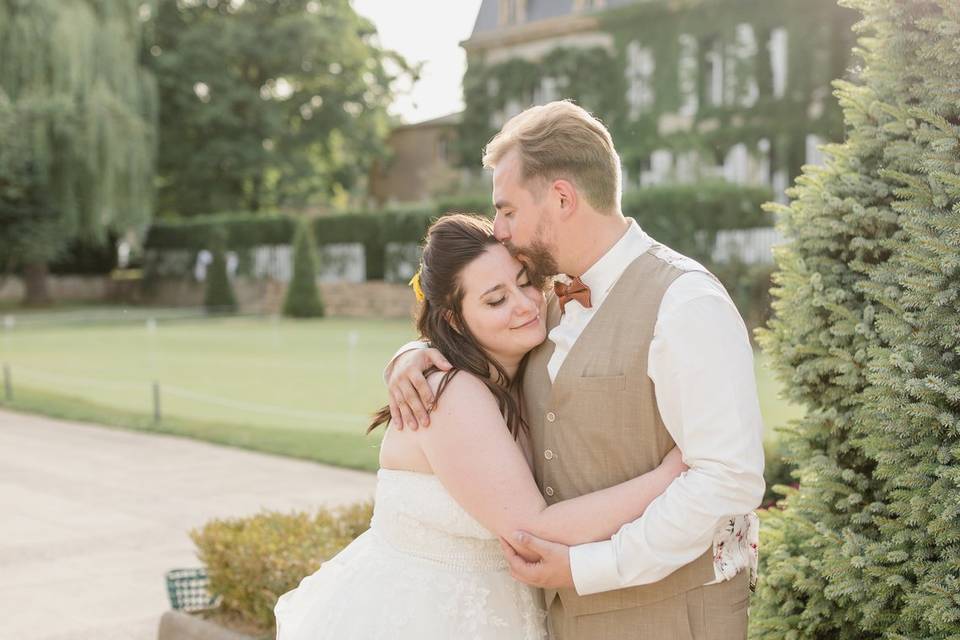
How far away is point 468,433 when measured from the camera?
238cm

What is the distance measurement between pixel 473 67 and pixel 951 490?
36145 mm

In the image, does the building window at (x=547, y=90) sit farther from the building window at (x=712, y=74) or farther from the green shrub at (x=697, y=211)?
the green shrub at (x=697, y=211)

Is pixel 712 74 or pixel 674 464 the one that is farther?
pixel 712 74

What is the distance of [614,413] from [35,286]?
37.6 m

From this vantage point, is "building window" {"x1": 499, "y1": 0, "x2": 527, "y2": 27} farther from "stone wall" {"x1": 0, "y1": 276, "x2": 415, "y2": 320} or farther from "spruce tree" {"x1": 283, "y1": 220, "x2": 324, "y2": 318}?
"spruce tree" {"x1": 283, "y1": 220, "x2": 324, "y2": 318}

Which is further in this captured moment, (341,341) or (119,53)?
(119,53)

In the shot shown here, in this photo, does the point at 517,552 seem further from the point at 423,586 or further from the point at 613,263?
the point at 613,263

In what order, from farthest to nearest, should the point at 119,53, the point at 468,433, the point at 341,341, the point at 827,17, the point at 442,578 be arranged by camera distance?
the point at 119,53 < the point at 827,17 < the point at 341,341 < the point at 442,578 < the point at 468,433

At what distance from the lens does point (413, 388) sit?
2477 mm

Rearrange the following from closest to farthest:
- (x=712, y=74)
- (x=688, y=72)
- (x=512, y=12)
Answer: (x=712, y=74) < (x=688, y=72) < (x=512, y=12)

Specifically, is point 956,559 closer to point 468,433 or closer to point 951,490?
point 951,490

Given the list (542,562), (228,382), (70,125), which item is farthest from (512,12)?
(542,562)

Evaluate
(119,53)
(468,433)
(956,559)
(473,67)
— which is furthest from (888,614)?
(473,67)

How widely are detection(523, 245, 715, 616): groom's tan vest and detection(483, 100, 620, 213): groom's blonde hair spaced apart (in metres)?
0.21
